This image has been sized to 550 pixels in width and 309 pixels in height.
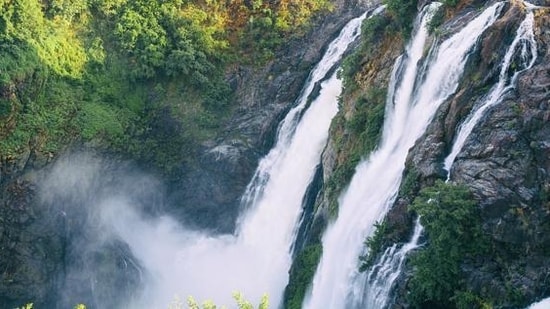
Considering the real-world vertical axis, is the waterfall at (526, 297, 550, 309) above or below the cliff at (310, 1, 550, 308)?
below

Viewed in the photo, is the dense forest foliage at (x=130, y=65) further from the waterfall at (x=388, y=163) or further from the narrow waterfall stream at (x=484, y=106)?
the narrow waterfall stream at (x=484, y=106)

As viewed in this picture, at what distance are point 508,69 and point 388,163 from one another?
14.9 ft

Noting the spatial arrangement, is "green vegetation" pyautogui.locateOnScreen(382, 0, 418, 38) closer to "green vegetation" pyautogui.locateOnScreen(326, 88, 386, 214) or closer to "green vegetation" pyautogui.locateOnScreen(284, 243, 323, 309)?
"green vegetation" pyautogui.locateOnScreen(326, 88, 386, 214)

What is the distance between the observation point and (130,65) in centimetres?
2870

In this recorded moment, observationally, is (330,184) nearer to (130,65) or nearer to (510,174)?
(510,174)

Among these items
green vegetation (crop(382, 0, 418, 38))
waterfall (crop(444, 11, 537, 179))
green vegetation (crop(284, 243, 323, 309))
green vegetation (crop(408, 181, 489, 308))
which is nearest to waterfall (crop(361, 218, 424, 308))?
green vegetation (crop(408, 181, 489, 308))

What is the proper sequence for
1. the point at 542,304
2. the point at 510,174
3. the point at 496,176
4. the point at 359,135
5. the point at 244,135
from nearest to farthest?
the point at 542,304
the point at 510,174
the point at 496,176
the point at 359,135
the point at 244,135

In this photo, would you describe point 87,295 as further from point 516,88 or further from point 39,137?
point 516,88

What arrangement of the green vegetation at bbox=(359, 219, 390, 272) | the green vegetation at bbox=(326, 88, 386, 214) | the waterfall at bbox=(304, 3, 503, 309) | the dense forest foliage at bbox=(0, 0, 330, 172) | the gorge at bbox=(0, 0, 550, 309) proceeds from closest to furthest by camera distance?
the gorge at bbox=(0, 0, 550, 309)
the green vegetation at bbox=(359, 219, 390, 272)
the waterfall at bbox=(304, 3, 503, 309)
the green vegetation at bbox=(326, 88, 386, 214)
the dense forest foliage at bbox=(0, 0, 330, 172)

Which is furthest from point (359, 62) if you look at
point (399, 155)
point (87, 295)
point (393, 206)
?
point (87, 295)

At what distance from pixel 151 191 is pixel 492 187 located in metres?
18.6

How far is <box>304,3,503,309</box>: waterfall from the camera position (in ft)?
50.8

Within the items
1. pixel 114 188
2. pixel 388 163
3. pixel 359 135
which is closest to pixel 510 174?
pixel 388 163

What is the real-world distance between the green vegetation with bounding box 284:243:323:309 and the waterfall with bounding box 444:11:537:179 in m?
7.37
